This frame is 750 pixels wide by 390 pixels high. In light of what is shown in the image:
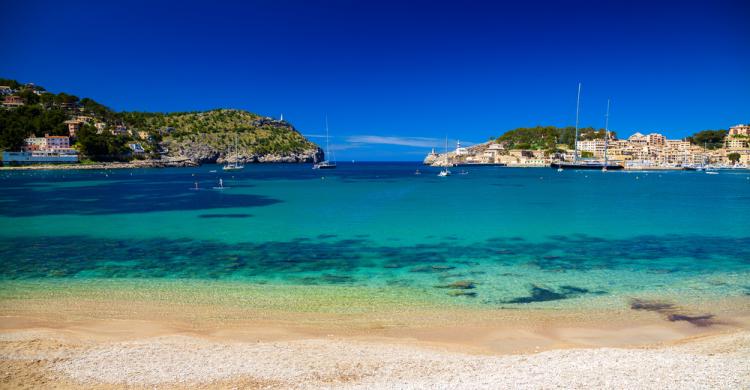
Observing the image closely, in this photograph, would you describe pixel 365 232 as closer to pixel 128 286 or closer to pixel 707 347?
pixel 128 286

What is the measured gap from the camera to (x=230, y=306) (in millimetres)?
10828

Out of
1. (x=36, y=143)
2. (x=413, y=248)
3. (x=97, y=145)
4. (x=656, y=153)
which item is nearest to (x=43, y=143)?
(x=36, y=143)

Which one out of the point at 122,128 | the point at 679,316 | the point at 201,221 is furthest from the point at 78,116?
the point at 679,316

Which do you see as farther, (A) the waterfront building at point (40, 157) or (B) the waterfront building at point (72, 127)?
(B) the waterfront building at point (72, 127)

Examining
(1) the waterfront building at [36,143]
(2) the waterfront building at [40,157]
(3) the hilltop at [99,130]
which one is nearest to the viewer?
(2) the waterfront building at [40,157]

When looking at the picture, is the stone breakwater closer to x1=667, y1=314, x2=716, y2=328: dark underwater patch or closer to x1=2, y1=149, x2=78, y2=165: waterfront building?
x1=2, y1=149, x2=78, y2=165: waterfront building

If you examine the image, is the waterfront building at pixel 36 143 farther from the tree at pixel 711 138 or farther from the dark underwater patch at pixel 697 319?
the tree at pixel 711 138

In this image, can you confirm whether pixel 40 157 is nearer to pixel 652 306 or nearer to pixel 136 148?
pixel 136 148

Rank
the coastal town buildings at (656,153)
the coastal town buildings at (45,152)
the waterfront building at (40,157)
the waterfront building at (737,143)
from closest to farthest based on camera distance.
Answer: the waterfront building at (40,157) < the coastal town buildings at (45,152) < the coastal town buildings at (656,153) < the waterfront building at (737,143)

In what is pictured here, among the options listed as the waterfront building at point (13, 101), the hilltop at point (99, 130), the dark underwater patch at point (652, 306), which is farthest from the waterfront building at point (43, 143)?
the dark underwater patch at point (652, 306)

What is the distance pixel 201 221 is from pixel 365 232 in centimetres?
1107

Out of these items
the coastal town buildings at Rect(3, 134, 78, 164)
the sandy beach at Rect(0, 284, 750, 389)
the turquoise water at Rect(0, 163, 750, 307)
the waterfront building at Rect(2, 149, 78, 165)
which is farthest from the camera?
the coastal town buildings at Rect(3, 134, 78, 164)

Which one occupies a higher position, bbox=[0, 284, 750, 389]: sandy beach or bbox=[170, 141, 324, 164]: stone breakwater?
bbox=[170, 141, 324, 164]: stone breakwater

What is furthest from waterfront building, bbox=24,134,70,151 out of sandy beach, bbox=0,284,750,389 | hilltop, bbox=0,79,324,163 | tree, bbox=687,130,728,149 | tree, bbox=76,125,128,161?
tree, bbox=687,130,728,149
